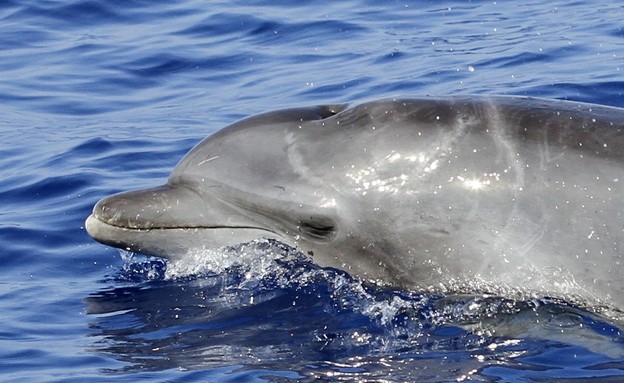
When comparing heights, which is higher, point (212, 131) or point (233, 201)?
point (233, 201)

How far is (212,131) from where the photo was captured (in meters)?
16.6

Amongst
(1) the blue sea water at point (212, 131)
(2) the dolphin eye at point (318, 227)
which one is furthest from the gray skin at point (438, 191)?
(1) the blue sea water at point (212, 131)

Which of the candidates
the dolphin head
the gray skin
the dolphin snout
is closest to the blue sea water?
the gray skin

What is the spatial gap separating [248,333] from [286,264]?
0.61 metres

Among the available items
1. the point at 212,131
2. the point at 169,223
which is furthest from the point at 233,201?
the point at 212,131

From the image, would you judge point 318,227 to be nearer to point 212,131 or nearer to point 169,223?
point 169,223

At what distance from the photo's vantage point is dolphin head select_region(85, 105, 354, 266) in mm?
9516

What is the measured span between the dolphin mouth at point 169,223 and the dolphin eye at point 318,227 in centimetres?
23

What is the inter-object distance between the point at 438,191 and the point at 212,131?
772 cm

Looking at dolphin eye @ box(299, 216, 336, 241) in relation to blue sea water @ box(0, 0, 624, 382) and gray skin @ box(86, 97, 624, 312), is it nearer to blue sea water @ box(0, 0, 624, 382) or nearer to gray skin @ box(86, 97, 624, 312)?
gray skin @ box(86, 97, 624, 312)

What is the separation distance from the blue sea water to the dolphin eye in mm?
359

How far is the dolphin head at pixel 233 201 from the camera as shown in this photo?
375 inches

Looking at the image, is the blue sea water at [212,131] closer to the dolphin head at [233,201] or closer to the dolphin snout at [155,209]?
the dolphin head at [233,201]

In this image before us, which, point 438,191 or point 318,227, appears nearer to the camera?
point 438,191
